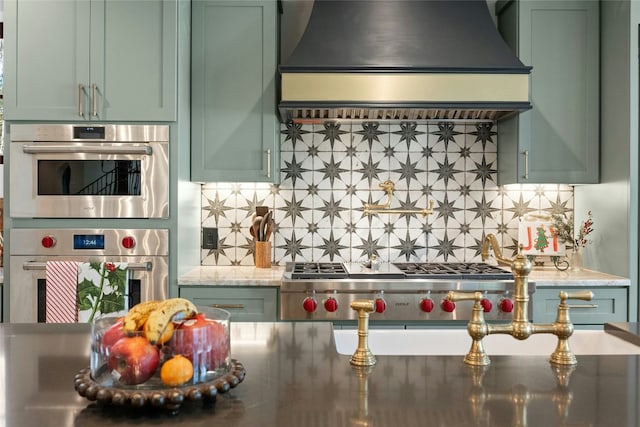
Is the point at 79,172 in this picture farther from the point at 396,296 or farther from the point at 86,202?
the point at 396,296

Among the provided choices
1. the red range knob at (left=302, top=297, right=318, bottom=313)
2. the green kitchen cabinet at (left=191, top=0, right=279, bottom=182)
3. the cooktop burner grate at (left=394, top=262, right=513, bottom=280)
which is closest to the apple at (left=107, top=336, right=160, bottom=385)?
the red range knob at (left=302, top=297, right=318, bottom=313)

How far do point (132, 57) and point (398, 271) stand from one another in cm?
169

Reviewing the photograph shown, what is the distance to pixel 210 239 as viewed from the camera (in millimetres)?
3348

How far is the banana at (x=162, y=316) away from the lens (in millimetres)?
910

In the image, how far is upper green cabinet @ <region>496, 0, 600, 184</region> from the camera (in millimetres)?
3002

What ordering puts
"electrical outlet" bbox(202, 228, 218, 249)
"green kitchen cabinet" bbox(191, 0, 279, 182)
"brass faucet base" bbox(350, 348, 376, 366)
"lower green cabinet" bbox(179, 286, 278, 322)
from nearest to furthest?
1. "brass faucet base" bbox(350, 348, 376, 366)
2. "lower green cabinet" bbox(179, 286, 278, 322)
3. "green kitchen cabinet" bbox(191, 0, 279, 182)
4. "electrical outlet" bbox(202, 228, 218, 249)

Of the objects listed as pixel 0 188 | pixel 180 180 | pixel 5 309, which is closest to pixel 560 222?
pixel 180 180

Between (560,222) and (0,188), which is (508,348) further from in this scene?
(0,188)

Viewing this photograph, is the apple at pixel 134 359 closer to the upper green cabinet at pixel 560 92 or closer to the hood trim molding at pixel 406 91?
the hood trim molding at pixel 406 91

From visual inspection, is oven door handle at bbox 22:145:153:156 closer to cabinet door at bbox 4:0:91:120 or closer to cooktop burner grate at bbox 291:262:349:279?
cabinet door at bbox 4:0:91:120

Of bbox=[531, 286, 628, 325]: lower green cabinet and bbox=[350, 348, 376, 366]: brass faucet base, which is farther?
bbox=[531, 286, 628, 325]: lower green cabinet

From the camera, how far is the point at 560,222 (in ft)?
10.5

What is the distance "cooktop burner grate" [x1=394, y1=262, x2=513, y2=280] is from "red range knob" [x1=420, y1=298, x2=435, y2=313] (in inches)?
5.1

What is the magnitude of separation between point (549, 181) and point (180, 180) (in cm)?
195
